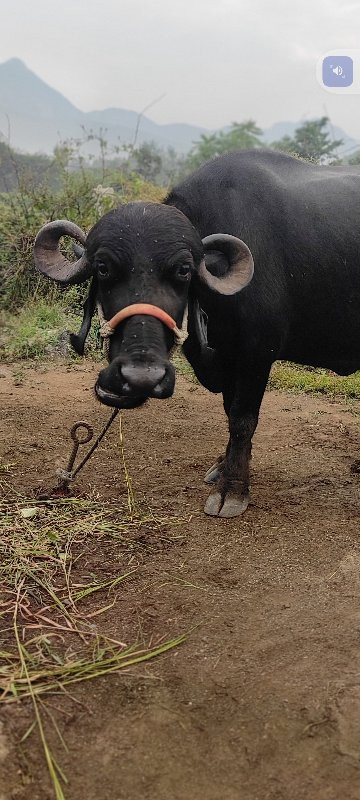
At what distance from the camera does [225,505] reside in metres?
3.06

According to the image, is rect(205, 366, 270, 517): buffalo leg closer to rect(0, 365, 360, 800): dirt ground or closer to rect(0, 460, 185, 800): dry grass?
rect(0, 365, 360, 800): dirt ground

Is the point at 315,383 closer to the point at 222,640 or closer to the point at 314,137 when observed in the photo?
the point at 222,640

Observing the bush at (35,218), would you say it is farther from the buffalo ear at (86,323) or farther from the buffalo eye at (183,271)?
the buffalo eye at (183,271)

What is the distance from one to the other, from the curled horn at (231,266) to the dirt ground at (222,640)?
1074 mm

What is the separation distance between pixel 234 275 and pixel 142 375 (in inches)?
28.3

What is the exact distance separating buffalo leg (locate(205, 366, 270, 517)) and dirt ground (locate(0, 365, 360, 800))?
8 cm

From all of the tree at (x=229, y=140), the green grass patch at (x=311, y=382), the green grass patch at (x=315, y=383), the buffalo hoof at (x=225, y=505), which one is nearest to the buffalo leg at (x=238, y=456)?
the buffalo hoof at (x=225, y=505)

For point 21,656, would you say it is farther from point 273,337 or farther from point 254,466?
point 254,466

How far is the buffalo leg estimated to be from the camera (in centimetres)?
301

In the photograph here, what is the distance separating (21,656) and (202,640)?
56 centimetres

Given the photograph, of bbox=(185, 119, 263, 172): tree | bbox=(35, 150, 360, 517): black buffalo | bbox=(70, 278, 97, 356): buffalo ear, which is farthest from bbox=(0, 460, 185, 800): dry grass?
bbox=(185, 119, 263, 172): tree

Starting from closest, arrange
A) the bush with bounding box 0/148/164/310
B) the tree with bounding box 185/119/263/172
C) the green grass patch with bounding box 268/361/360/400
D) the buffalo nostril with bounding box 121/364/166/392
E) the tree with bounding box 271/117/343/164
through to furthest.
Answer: the buffalo nostril with bounding box 121/364/166/392
the green grass patch with bounding box 268/361/360/400
the bush with bounding box 0/148/164/310
the tree with bounding box 271/117/343/164
the tree with bounding box 185/119/263/172

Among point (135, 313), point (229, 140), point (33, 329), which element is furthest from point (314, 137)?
point (135, 313)

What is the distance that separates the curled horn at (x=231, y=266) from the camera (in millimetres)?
2523
